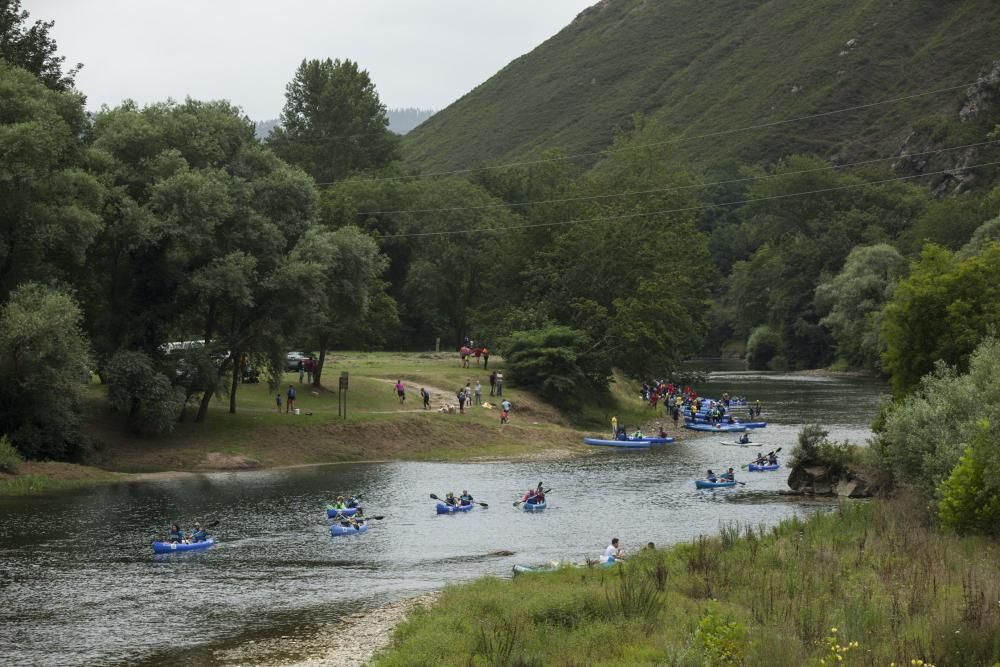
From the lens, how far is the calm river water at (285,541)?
3119 centimetres

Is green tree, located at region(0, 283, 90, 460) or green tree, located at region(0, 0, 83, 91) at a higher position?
green tree, located at region(0, 0, 83, 91)

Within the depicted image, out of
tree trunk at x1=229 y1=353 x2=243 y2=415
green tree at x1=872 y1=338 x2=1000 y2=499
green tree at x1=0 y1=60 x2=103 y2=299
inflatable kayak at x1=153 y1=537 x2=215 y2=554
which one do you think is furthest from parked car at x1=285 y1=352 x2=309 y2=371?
green tree at x1=872 y1=338 x2=1000 y2=499

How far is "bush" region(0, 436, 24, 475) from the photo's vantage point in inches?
2136

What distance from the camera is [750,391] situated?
117 metres

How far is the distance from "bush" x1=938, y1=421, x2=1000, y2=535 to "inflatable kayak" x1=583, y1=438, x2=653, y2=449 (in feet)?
139

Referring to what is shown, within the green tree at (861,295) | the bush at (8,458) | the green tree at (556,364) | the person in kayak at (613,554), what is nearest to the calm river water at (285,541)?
the person in kayak at (613,554)

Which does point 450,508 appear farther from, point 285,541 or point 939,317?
point 939,317

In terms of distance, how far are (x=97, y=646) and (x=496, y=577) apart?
12.3m

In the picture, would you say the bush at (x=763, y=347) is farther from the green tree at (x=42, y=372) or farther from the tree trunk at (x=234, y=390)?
the green tree at (x=42, y=372)

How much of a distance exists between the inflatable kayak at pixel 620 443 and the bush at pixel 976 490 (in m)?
42.3

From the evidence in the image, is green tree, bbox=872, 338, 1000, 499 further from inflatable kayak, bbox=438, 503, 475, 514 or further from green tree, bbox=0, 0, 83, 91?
green tree, bbox=0, 0, 83, 91

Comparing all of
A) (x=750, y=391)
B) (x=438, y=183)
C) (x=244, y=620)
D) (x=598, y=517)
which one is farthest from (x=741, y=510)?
(x=438, y=183)

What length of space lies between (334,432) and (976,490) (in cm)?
4237

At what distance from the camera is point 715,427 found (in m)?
88.2
